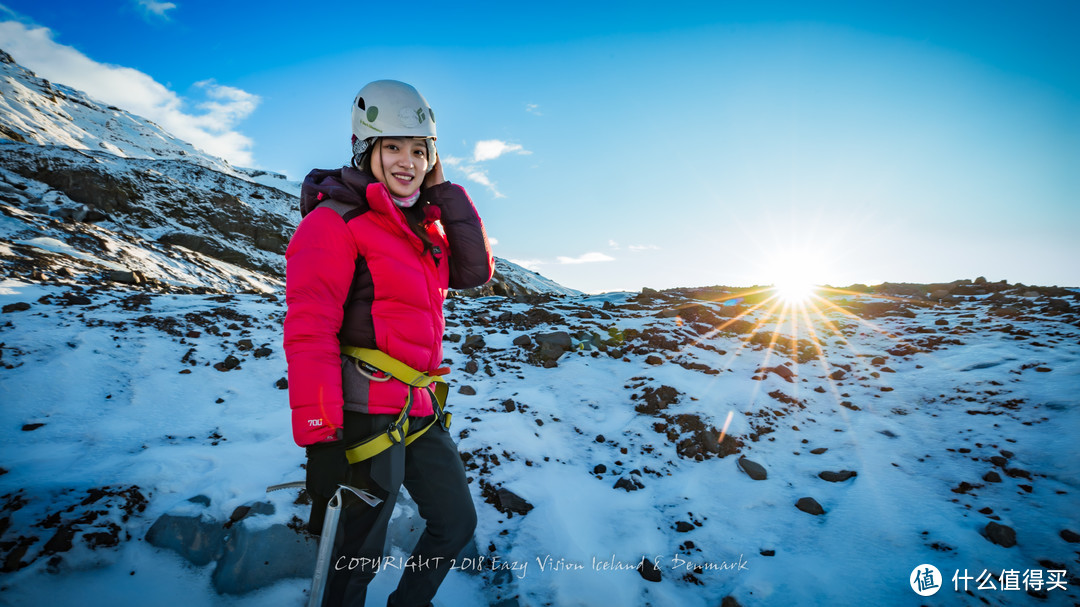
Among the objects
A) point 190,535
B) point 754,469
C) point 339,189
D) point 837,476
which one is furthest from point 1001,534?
point 190,535

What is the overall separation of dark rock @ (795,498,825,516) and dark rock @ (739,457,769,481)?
48cm

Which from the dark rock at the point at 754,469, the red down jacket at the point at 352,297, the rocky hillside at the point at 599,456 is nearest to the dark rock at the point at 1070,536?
the rocky hillside at the point at 599,456

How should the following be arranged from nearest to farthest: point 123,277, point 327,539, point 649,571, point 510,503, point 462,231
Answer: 1. point 327,539
2. point 462,231
3. point 649,571
4. point 510,503
5. point 123,277

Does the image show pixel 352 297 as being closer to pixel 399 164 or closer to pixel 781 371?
pixel 399 164

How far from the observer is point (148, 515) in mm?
3246

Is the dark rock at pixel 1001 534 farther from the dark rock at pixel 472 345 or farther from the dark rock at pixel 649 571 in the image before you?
the dark rock at pixel 472 345

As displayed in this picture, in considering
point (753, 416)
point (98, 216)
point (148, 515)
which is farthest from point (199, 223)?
point (753, 416)

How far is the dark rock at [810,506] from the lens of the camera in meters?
3.85

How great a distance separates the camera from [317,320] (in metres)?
2.21

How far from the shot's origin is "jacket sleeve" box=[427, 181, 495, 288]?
301 cm

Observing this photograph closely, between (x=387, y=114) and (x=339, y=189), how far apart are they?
732mm

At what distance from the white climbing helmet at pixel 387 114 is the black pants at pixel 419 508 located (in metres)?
1.88

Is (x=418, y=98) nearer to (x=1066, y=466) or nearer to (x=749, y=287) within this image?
(x=1066, y=466)

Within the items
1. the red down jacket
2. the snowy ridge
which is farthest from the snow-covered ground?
the snowy ridge
